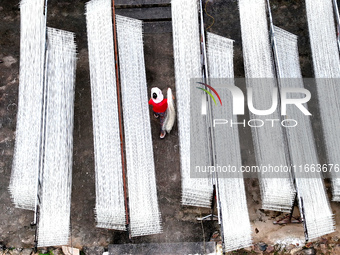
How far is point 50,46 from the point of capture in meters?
7.07

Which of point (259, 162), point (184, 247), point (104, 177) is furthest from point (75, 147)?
point (259, 162)

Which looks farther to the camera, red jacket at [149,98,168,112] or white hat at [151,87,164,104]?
red jacket at [149,98,168,112]

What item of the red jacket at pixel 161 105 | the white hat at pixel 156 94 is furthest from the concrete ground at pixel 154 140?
the white hat at pixel 156 94

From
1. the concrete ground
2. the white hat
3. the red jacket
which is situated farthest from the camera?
the concrete ground

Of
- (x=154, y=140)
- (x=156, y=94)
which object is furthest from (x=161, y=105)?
(x=154, y=140)

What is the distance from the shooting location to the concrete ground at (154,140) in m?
6.51

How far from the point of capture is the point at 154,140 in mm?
6988

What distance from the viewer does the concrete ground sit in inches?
256

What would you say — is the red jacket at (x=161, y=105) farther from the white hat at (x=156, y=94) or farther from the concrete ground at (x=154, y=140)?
the concrete ground at (x=154, y=140)

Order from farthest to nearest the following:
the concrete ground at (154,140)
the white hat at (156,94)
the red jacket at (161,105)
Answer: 1. the concrete ground at (154,140)
2. the red jacket at (161,105)
3. the white hat at (156,94)

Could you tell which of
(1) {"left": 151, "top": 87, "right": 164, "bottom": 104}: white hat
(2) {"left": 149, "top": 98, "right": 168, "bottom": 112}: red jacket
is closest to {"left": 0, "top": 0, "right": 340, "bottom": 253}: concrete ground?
(2) {"left": 149, "top": 98, "right": 168, "bottom": 112}: red jacket

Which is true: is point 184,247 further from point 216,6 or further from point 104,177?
point 216,6

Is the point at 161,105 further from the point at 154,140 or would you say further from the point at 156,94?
the point at 154,140

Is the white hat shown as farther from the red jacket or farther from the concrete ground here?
the concrete ground
